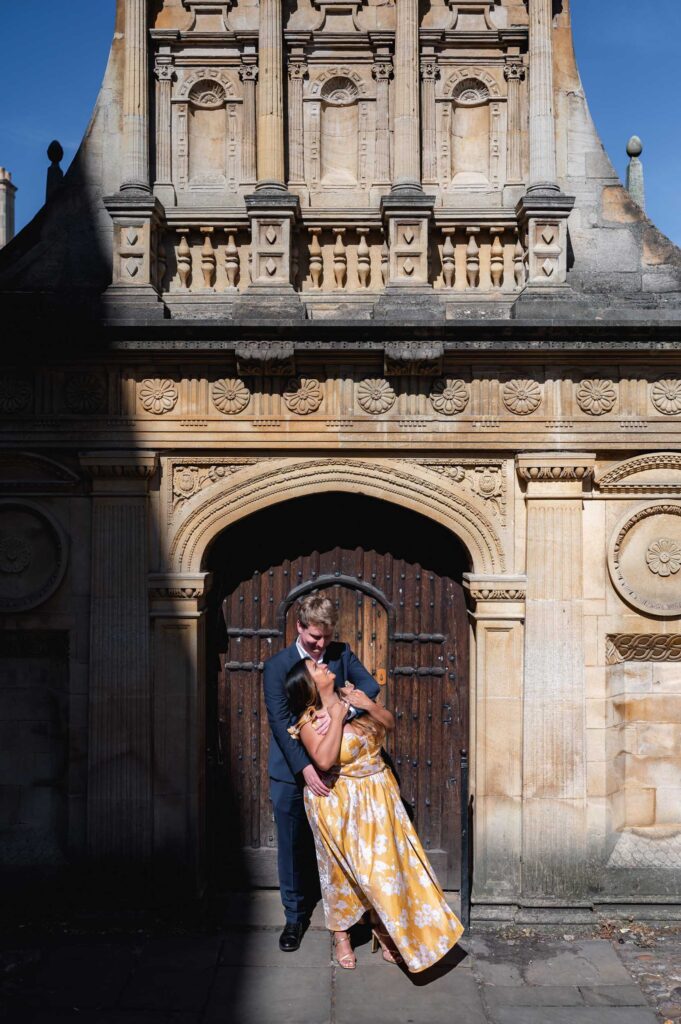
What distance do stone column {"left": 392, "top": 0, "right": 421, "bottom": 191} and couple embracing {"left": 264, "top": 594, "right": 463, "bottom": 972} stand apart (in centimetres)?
299

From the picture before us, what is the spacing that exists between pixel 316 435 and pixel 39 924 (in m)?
3.75

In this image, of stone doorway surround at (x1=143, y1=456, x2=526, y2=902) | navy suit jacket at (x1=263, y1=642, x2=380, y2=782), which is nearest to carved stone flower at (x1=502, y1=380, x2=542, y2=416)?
stone doorway surround at (x1=143, y1=456, x2=526, y2=902)

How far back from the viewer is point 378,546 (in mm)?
6484

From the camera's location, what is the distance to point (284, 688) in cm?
554

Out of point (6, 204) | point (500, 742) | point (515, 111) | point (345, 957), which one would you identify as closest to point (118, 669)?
point (345, 957)

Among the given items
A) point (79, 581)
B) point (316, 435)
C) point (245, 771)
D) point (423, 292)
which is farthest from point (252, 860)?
point (423, 292)

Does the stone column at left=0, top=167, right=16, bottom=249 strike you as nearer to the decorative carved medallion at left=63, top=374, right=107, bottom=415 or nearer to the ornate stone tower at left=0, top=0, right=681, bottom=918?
the ornate stone tower at left=0, top=0, right=681, bottom=918

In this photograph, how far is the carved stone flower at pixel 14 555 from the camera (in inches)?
244

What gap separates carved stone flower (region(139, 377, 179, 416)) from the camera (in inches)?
239

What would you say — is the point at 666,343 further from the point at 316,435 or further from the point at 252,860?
the point at 252,860

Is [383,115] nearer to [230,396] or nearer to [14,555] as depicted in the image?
[230,396]

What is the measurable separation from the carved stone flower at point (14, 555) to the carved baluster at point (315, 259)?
105 inches

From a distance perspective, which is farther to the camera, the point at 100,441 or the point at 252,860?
the point at 252,860

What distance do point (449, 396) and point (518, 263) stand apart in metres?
1.08
